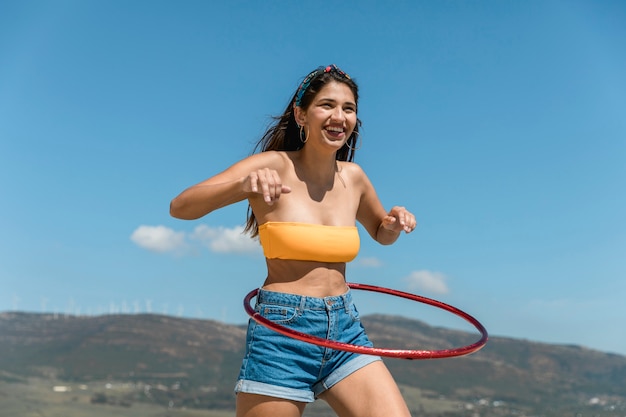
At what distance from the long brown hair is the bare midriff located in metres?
0.60

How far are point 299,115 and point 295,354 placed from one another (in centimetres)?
191

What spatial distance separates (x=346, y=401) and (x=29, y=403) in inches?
3269

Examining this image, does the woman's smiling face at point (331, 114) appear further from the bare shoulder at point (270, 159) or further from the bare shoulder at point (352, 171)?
the bare shoulder at point (352, 171)

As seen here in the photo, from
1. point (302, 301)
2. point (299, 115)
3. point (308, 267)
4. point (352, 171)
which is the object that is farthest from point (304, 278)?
point (299, 115)

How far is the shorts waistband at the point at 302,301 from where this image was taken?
18.6ft

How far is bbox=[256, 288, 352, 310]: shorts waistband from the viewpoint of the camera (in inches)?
223

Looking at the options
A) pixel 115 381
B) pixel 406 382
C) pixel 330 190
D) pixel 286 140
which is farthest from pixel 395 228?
pixel 406 382

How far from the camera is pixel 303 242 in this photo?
5734 mm

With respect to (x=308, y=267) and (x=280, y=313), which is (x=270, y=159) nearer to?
(x=308, y=267)

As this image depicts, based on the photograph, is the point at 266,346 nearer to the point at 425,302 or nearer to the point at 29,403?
the point at 425,302

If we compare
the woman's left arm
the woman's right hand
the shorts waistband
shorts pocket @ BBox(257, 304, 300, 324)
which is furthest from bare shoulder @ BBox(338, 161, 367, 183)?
the woman's right hand

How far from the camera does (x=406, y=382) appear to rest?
350 ft

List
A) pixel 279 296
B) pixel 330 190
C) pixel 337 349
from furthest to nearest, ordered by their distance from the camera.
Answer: pixel 330 190
pixel 279 296
pixel 337 349

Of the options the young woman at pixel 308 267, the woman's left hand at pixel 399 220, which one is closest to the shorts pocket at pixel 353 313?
the young woman at pixel 308 267
